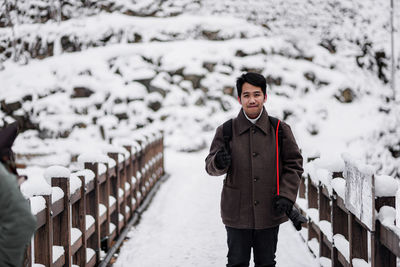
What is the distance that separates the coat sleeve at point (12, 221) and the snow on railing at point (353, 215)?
189cm

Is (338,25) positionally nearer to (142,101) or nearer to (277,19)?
(277,19)

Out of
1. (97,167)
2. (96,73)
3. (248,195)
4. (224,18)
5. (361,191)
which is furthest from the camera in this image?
(224,18)

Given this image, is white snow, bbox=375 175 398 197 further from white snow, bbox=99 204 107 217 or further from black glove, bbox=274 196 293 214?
white snow, bbox=99 204 107 217

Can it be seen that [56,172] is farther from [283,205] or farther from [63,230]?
[283,205]

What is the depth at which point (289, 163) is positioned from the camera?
296 centimetres

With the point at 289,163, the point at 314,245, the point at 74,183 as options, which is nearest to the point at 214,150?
the point at 289,163

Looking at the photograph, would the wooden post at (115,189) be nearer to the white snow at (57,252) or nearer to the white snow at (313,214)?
the white snow at (57,252)

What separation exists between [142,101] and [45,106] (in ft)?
14.1

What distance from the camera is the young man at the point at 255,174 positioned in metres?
2.88

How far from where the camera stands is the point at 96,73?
19.3 m

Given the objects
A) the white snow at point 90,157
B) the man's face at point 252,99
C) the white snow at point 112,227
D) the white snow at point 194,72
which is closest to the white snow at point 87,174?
the white snow at point 90,157

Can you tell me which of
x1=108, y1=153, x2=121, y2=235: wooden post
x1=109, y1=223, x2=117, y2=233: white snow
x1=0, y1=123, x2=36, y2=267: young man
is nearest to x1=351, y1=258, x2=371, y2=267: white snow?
x1=0, y1=123, x2=36, y2=267: young man

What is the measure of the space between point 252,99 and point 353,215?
4.32 feet

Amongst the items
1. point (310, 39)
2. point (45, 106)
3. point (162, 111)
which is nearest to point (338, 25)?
point (310, 39)
